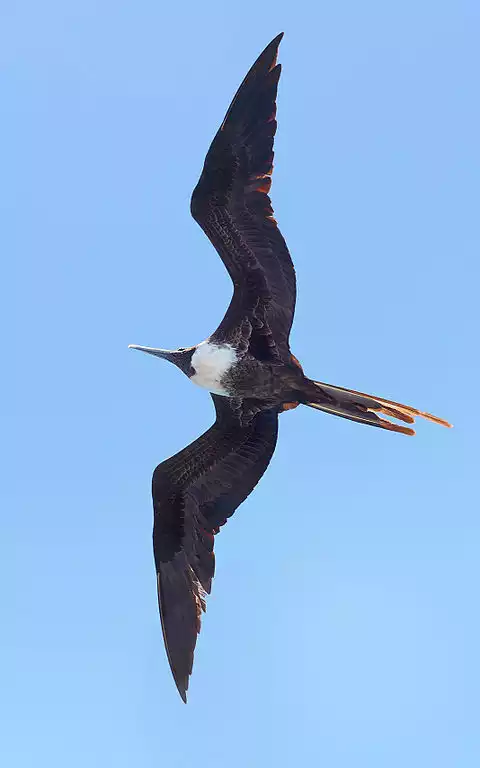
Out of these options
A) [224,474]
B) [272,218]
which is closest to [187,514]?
[224,474]

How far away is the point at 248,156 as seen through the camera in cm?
856

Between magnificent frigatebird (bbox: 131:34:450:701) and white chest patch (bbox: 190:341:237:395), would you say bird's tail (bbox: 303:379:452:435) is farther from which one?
white chest patch (bbox: 190:341:237:395)

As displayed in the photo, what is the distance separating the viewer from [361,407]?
8.95m

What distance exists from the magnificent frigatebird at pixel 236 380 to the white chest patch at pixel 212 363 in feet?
0.03

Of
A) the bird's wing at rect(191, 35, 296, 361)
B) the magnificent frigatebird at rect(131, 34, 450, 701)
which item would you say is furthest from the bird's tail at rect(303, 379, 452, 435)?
the bird's wing at rect(191, 35, 296, 361)

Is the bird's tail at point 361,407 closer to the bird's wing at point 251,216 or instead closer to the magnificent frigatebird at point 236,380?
the magnificent frigatebird at point 236,380

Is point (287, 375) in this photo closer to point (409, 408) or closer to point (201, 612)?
point (409, 408)

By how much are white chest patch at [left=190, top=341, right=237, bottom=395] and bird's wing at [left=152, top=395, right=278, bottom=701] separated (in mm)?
366

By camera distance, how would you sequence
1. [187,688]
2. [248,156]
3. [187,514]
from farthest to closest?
[187,514] < [187,688] < [248,156]

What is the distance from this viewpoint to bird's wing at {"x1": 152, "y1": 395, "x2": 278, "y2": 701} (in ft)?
31.7

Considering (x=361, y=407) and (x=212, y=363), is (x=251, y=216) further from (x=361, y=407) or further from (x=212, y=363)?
(x=361, y=407)

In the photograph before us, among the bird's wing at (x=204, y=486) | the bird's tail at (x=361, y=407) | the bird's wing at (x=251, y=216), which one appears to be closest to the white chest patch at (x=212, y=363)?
the bird's wing at (x=251, y=216)

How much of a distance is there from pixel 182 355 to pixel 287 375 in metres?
1.16

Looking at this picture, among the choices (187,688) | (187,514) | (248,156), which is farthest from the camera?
(187,514)
